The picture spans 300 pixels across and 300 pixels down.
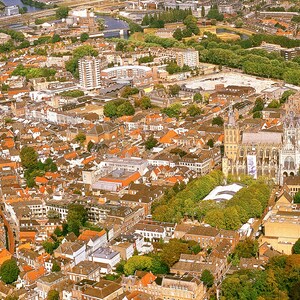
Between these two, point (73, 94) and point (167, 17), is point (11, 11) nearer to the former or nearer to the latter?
point (167, 17)

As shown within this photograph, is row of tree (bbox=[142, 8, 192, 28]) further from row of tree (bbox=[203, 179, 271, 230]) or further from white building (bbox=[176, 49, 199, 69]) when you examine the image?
row of tree (bbox=[203, 179, 271, 230])

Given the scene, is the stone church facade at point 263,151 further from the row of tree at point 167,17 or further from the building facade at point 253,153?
the row of tree at point 167,17

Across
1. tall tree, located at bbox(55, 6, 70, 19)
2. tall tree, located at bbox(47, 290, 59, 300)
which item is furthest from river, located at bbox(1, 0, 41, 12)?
tall tree, located at bbox(47, 290, 59, 300)

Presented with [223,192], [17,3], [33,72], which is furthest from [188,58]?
[17,3]

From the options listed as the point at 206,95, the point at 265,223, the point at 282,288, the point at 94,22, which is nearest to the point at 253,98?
the point at 206,95

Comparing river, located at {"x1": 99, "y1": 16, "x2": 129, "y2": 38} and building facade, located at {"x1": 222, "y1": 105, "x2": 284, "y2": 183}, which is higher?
building facade, located at {"x1": 222, "y1": 105, "x2": 284, "y2": 183}

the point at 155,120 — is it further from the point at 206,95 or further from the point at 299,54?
the point at 299,54
